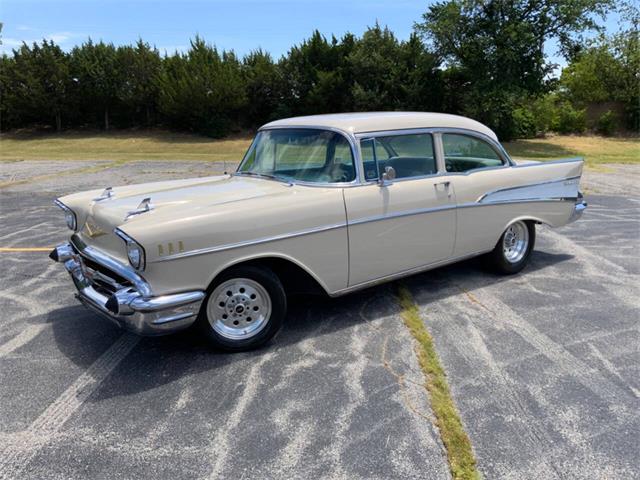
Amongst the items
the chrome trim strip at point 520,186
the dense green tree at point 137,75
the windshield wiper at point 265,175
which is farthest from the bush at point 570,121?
the windshield wiper at point 265,175

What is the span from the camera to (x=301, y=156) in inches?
171

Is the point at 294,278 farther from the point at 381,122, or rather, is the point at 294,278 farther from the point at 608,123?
the point at 608,123

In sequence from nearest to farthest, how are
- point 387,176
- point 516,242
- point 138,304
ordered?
point 138,304 → point 387,176 → point 516,242

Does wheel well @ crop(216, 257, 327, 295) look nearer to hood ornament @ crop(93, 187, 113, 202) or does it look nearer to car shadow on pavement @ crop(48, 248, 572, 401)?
car shadow on pavement @ crop(48, 248, 572, 401)

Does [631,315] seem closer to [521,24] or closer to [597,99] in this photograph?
[521,24]

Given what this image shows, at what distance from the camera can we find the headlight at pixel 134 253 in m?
3.16

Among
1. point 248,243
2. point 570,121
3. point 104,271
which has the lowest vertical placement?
point 104,271

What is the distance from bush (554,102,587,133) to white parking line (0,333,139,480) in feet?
108

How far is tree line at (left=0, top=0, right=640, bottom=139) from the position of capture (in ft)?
80.2

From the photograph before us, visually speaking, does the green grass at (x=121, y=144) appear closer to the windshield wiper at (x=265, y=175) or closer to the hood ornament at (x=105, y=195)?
the windshield wiper at (x=265, y=175)

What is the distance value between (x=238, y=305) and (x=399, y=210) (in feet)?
5.24

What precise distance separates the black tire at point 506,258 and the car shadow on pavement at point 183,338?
214mm

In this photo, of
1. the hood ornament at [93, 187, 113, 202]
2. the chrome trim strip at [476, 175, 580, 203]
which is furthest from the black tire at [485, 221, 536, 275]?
the hood ornament at [93, 187, 113, 202]

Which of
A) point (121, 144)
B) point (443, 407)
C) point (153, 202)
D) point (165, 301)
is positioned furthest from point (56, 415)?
point (121, 144)
